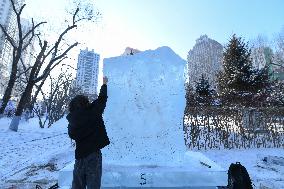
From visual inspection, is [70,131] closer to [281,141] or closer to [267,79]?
[281,141]

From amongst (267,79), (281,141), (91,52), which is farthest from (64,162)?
(91,52)

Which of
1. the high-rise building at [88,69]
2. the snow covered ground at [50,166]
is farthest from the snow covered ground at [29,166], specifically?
the high-rise building at [88,69]

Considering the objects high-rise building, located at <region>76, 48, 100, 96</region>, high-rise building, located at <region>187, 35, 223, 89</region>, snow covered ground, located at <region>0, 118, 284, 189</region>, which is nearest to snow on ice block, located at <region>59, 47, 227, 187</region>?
snow covered ground, located at <region>0, 118, 284, 189</region>

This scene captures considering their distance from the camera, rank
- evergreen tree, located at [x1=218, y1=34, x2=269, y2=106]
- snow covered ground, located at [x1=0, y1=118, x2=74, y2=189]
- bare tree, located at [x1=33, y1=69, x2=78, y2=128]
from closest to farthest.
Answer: snow covered ground, located at [x1=0, y1=118, x2=74, y2=189], evergreen tree, located at [x1=218, y1=34, x2=269, y2=106], bare tree, located at [x1=33, y1=69, x2=78, y2=128]

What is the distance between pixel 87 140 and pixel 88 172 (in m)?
0.40

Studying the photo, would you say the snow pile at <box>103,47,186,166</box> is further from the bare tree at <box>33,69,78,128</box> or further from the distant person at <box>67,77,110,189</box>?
the bare tree at <box>33,69,78,128</box>

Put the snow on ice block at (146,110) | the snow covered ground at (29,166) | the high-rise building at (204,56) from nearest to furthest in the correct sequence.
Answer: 1. the snow on ice block at (146,110)
2. the snow covered ground at (29,166)
3. the high-rise building at (204,56)

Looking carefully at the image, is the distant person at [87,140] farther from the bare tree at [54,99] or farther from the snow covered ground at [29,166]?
the bare tree at [54,99]

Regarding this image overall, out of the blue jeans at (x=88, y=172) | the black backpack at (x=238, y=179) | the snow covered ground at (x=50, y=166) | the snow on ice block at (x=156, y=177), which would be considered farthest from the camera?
the snow covered ground at (x=50, y=166)

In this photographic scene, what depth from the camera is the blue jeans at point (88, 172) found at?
3.77 metres

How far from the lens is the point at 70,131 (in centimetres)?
392

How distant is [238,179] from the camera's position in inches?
173

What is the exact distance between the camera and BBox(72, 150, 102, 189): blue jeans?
12.4ft

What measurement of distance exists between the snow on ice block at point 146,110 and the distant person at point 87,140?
0.69m
